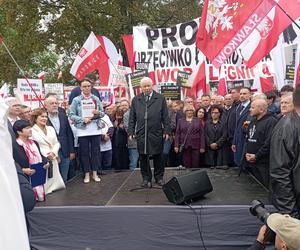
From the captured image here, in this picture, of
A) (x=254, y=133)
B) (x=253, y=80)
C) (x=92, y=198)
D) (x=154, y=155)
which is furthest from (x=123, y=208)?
(x=253, y=80)

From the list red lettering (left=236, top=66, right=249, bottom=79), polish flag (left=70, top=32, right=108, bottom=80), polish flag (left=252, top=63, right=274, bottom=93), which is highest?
polish flag (left=70, top=32, right=108, bottom=80)

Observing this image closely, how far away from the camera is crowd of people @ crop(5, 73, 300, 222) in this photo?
4.09m

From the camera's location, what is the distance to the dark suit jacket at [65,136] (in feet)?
24.0

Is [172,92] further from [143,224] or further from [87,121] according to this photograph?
[143,224]

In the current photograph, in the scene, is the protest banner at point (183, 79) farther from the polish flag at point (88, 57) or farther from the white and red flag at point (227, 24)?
the white and red flag at point (227, 24)

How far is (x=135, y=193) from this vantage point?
6.47 m

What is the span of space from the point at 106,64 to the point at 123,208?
7.76m

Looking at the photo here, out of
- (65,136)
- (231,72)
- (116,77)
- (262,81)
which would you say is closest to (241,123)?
(65,136)

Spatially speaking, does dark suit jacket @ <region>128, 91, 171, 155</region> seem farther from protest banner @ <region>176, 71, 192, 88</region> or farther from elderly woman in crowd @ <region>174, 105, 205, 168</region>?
protest banner @ <region>176, 71, 192, 88</region>

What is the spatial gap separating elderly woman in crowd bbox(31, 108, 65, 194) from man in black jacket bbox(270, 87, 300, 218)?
11.5 ft

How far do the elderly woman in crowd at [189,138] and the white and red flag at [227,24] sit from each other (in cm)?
113

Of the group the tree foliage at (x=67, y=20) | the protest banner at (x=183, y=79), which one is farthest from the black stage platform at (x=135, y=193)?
the tree foliage at (x=67, y=20)

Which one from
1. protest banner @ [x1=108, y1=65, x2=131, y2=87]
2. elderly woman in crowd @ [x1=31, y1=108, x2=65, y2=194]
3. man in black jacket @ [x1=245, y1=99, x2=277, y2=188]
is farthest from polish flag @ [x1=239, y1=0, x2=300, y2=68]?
protest banner @ [x1=108, y1=65, x2=131, y2=87]

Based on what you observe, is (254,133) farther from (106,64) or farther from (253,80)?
(106,64)
